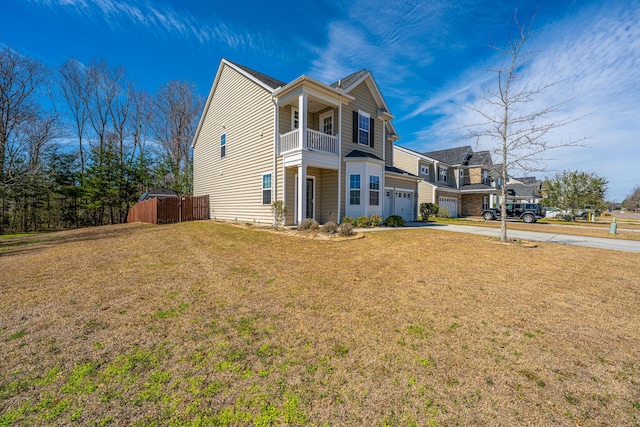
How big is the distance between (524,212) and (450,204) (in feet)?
21.4

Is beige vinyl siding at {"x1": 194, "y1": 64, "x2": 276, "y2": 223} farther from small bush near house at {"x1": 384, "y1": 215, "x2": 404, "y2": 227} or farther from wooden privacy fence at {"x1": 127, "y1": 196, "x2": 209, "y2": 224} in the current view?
small bush near house at {"x1": 384, "y1": 215, "x2": 404, "y2": 227}

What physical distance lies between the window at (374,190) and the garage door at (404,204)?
3.80 meters

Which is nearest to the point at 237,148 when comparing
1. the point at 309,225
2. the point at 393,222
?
the point at 309,225

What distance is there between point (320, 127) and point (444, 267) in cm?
1036

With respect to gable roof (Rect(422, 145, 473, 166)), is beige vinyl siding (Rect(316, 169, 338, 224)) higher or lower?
lower

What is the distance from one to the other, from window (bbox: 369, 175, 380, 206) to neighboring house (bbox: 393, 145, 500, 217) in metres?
12.8

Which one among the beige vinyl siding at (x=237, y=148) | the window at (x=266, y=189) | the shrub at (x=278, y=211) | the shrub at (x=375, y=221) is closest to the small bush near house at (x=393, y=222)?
the shrub at (x=375, y=221)

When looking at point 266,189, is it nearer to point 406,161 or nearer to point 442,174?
point 406,161

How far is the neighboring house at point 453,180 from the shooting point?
24828mm

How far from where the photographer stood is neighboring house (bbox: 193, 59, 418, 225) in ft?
37.0

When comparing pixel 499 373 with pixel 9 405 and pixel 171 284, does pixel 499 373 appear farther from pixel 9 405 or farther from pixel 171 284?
pixel 171 284

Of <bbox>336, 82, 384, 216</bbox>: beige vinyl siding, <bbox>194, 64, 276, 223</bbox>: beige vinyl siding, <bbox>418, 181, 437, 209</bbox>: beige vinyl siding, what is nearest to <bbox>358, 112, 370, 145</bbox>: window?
<bbox>336, 82, 384, 216</bbox>: beige vinyl siding

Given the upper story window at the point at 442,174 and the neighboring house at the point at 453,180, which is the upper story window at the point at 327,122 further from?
the upper story window at the point at 442,174

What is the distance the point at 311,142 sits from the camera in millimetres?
11078
